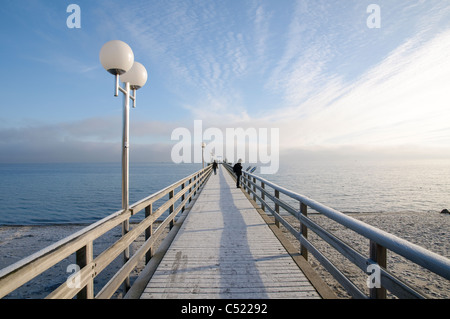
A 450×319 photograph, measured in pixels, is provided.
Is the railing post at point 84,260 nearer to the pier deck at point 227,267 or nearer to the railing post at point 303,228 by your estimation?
the pier deck at point 227,267

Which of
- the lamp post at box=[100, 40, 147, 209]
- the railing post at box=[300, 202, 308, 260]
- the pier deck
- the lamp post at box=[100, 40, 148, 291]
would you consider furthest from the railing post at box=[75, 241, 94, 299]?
the railing post at box=[300, 202, 308, 260]

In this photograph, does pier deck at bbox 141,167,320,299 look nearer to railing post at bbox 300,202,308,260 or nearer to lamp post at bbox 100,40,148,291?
railing post at bbox 300,202,308,260

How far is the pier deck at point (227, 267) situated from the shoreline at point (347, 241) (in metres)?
1.72

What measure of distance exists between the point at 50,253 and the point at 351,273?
7.94 m

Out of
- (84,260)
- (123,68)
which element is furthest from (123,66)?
(84,260)

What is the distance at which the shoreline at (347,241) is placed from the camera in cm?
651

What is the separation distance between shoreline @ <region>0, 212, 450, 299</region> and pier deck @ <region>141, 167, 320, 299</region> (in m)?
1.72

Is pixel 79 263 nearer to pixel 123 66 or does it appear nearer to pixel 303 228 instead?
pixel 123 66

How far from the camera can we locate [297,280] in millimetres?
3354

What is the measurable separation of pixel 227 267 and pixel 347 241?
28.7ft

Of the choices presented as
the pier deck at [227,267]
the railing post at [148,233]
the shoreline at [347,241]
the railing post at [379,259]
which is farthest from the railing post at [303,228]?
the railing post at [148,233]

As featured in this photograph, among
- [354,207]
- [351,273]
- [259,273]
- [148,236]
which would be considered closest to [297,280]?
[259,273]
